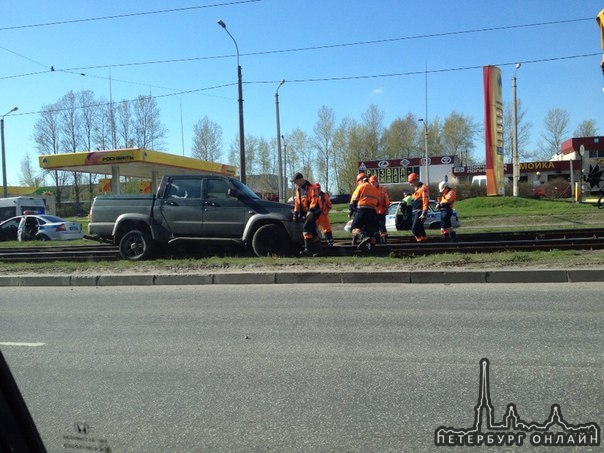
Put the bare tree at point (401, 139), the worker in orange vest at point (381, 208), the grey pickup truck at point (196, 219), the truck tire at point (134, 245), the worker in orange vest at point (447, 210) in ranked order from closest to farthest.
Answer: the grey pickup truck at point (196, 219) < the truck tire at point (134, 245) < the worker in orange vest at point (381, 208) < the worker in orange vest at point (447, 210) < the bare tree at point (401, 139)

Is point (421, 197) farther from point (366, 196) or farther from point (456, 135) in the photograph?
point (456, 135)

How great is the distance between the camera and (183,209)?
37.4 feet

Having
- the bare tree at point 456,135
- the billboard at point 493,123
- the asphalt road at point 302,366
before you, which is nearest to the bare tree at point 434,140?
the bare tree at point 456,135

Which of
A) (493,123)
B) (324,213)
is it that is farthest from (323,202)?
(493,123)

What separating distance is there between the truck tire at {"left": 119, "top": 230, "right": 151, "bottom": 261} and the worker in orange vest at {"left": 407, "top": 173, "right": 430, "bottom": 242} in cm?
676

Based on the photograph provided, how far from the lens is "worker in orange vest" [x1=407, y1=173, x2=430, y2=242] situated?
1296 centimetres

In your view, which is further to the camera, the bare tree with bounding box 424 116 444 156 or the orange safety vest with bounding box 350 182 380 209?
the bare tree with bounding box 424 116 444 156

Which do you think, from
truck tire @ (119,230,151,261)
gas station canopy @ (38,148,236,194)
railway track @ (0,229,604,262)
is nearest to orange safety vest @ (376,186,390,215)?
railway track @ (0,229,604,262)

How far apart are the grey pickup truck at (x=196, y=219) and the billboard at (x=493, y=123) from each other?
24.5 m

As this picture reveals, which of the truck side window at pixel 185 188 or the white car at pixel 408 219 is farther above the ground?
the truck side window at pixel 185 188

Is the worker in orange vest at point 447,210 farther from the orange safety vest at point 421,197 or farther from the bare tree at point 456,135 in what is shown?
the bare tree at point 456,135

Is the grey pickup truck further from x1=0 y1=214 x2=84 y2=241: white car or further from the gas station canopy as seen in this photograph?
the gas station canopy

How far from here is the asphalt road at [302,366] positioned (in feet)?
11.4

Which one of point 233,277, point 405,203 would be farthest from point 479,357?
point 405,203
